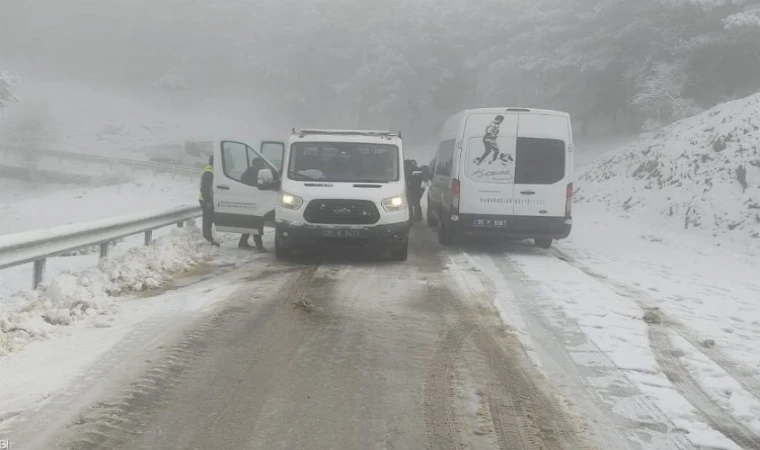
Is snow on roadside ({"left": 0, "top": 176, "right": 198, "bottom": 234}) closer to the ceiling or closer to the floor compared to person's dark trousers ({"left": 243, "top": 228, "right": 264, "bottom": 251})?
closer to the floor

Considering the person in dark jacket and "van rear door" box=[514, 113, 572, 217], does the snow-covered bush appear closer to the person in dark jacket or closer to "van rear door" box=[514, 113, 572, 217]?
the person in dark jacket

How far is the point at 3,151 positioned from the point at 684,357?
4726cm

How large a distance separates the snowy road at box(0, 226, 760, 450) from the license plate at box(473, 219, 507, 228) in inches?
154

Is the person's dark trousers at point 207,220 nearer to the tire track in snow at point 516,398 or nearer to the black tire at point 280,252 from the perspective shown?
the black tire at point 280,252

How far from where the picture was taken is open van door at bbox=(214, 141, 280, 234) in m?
11.0

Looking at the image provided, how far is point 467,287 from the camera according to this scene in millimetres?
8633

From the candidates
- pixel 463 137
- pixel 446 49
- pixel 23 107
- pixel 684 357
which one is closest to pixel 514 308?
pixel 684 357

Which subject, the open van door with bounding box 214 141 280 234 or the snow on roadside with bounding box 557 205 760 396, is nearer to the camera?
the snow on roadside with bounding box 557 205 760 396

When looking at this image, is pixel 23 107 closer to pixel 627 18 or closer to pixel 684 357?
pixel 627 18

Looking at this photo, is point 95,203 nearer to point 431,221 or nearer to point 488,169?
point 431,221

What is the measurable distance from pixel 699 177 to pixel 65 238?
1438 cm

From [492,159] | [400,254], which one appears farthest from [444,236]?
[400,254]

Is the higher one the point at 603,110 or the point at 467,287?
the point at 603,110

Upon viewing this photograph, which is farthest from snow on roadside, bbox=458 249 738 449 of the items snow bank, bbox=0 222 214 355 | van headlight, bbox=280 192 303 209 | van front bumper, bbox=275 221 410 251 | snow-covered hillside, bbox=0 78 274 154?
snow-covered hillside, bbox=0 78 274 154
